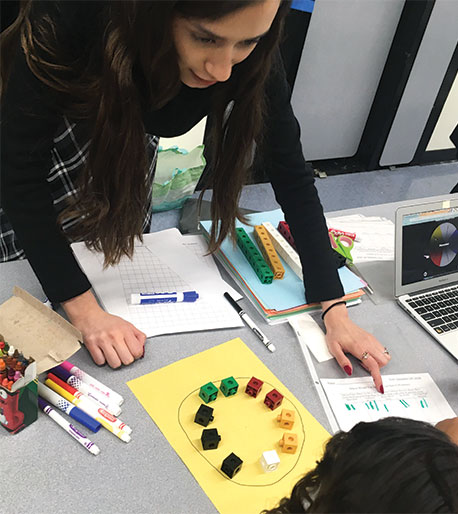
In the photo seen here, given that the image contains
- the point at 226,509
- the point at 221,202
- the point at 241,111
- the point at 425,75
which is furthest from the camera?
the point at 425,75

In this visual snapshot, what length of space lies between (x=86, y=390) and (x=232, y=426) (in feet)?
0.77

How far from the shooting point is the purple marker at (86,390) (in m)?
0.78

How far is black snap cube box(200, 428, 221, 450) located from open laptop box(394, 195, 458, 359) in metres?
0.55

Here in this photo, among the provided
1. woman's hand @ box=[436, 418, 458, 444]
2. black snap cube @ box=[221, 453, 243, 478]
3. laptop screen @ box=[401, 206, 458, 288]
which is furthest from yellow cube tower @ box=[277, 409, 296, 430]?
laptop screen @ box=[401, 206, 458, 288]

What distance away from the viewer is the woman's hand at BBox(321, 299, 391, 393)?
94 centimetres

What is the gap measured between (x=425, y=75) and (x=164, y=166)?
5.77ft

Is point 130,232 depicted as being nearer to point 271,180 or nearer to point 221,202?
point 221,202

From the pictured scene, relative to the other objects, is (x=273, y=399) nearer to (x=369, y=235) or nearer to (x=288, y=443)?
(x=288, y=443)

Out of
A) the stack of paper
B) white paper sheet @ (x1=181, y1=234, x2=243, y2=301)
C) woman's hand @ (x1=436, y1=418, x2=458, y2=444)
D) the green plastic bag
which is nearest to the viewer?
woman's hand @ (x1=436, y1=418, x2=458, y2=444)

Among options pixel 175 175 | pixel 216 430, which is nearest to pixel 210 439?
pixel 216 430

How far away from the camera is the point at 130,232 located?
3.10ft

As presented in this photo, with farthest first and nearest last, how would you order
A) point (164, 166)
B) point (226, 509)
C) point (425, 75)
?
point (425, 75) → point (164, 166) → point (226, 509)

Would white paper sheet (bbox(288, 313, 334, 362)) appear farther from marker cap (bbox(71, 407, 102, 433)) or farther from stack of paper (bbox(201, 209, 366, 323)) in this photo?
marker cap (bbox(71, 407, 102, 433))

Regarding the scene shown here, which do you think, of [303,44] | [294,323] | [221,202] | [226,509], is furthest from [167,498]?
[303,44]
